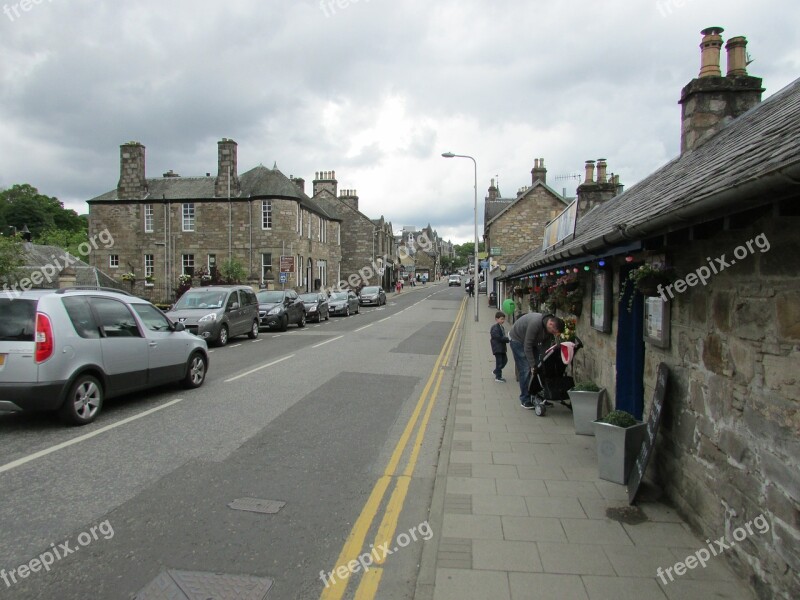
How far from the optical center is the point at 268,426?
277 inches

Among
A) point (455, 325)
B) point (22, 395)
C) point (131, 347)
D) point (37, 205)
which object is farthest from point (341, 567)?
point (37, 205)

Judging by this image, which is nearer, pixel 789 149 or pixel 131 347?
pixel 789 149

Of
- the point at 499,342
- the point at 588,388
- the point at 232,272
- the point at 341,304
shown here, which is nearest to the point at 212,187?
the point at 232,272

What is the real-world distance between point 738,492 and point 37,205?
96.9 m

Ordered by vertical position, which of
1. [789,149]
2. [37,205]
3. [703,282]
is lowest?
[703,282]

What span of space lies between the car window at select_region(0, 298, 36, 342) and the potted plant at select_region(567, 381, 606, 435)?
→ 6.77 m

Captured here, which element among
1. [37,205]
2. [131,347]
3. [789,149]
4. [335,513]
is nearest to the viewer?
[789,149]

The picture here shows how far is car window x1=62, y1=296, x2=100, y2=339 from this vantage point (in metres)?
6.77

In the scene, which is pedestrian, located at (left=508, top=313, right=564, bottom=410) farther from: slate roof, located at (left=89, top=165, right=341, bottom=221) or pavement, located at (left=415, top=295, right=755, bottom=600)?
slate roof, located at (left=89, top=165, right=341, bottom=221)

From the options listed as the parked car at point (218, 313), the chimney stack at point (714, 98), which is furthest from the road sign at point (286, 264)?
the chimney stack at point (714, 98)

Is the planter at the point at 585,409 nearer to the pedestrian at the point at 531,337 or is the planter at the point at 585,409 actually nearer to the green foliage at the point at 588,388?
the green foliage at the point at 588,388

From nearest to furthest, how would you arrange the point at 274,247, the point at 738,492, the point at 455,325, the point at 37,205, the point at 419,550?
the point at 738,492 → the point at 419,550 → the point at 455,325 → the point at 274,247 → the point at 37,205

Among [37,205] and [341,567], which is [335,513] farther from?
[37,205]

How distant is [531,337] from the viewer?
26.6 ft
